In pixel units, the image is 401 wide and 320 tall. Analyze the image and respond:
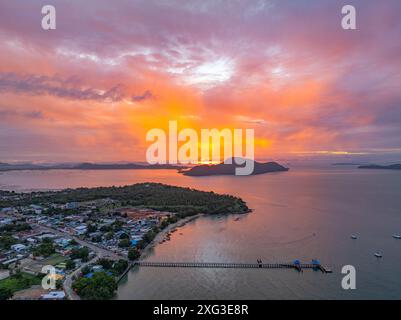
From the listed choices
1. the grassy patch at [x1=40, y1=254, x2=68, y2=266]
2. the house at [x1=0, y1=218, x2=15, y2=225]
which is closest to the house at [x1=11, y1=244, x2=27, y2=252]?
the grassy patch at [x1=40, y1=254, x2=68, y2=266]

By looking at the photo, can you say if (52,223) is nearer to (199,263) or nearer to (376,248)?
(199,263)

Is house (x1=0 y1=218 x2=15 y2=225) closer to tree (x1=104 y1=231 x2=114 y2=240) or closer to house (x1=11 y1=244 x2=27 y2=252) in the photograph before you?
house (x1=11 y1=244 x2=27 y2=252)

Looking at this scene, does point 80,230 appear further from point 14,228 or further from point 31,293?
point 31,293

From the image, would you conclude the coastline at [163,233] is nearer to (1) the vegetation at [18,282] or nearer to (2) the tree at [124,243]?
(2) the tree at [124,243]

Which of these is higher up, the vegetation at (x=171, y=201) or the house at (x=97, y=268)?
the vegetation at (x=171, y=201)

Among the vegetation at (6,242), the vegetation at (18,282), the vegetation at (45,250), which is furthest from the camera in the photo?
the vegetation at (6,242)

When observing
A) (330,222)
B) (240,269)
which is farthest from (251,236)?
(330,222)

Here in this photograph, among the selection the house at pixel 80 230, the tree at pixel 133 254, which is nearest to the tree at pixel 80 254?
the tree at pixel 133 254

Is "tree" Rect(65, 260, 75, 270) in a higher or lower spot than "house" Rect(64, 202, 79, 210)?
lower

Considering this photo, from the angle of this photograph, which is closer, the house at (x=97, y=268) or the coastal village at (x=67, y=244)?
the coastal village at (x=67, y=244)
